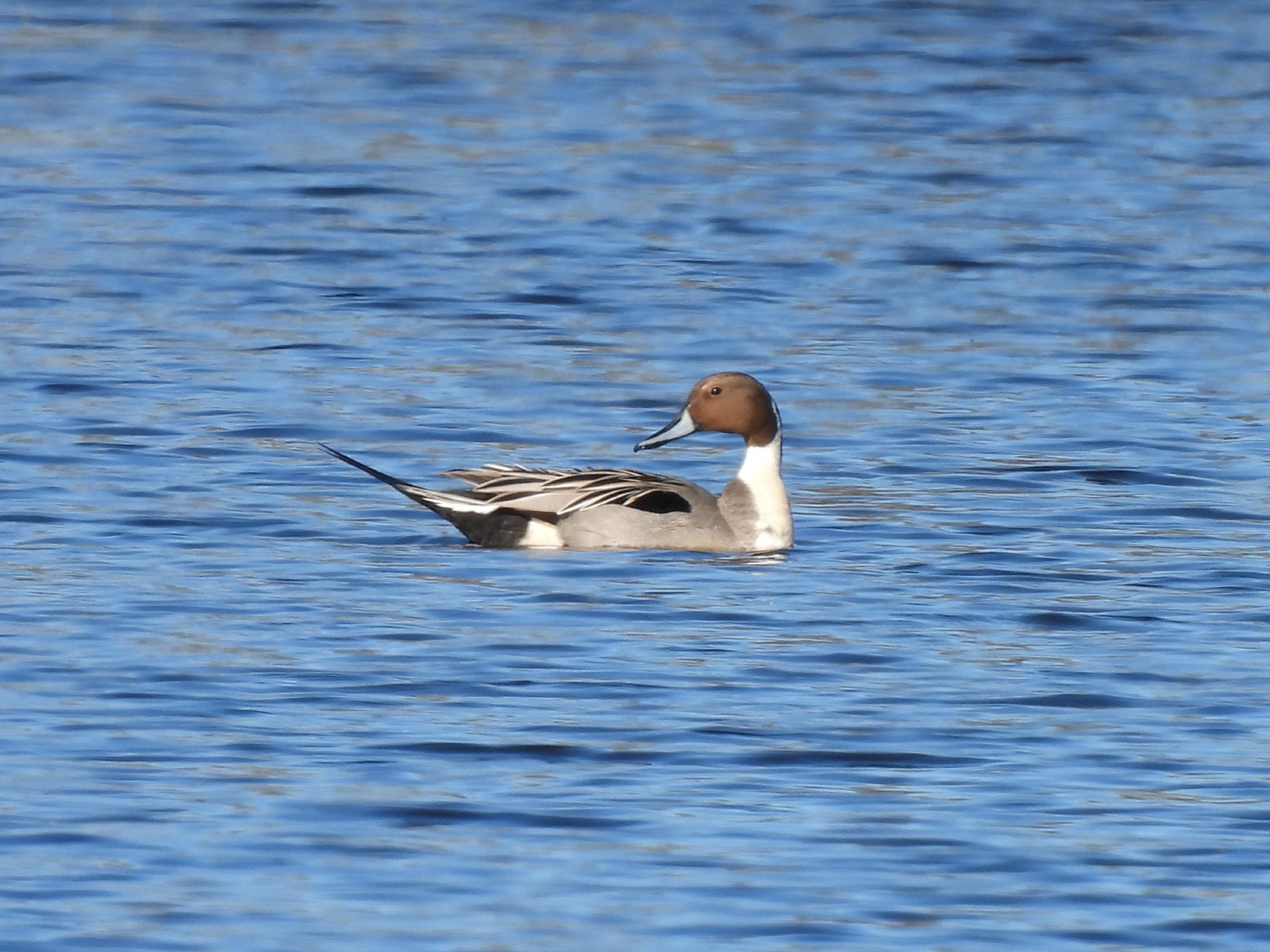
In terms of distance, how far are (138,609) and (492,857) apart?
2855 millimetres

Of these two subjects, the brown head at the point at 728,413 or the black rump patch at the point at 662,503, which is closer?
the black rump patch at the point at 662,503

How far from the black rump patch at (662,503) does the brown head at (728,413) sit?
0.46 m

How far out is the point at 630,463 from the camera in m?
13.1

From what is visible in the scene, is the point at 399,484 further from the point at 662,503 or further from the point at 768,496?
the point at 768,496

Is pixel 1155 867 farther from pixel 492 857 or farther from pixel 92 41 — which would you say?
pixel 92 41

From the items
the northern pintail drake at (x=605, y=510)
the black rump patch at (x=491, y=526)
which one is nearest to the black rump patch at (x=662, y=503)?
the northern pintail drake at (x=605, y=510)

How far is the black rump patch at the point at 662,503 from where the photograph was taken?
1152 centimetres

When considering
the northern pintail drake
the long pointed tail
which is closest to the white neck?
the northern pintail drake

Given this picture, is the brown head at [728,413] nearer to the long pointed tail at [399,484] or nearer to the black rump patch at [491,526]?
the black rump patch at [491,526]

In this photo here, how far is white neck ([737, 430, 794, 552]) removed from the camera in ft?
37.9

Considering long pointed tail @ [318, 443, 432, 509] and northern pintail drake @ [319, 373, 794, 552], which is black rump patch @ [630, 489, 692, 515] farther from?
long pointed tail @ [318, 443, 432, 509]

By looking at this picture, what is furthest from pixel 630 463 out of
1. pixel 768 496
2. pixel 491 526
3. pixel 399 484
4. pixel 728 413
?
pixel 399 484

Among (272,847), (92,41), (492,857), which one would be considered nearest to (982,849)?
(492,857)

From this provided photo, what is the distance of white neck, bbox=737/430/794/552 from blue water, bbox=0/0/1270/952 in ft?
A: 0.90
